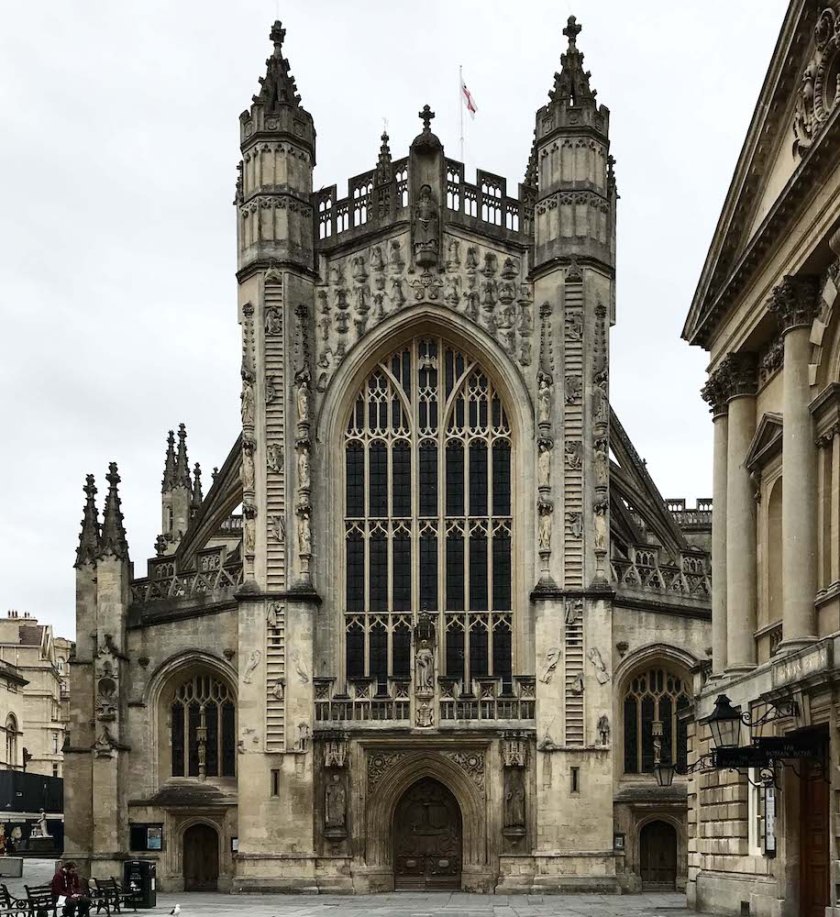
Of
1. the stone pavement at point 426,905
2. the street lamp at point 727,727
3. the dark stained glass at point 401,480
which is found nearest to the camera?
the street lamp at point 727,727

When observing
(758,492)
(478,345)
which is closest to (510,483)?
(478,345)

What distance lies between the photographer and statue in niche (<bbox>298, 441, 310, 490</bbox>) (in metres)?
44.8

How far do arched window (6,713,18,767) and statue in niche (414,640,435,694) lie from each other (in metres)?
51.3

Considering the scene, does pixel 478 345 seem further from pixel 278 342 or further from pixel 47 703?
pixel 47 703

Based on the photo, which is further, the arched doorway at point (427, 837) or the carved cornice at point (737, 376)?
the arched doorway at point (427, 837)

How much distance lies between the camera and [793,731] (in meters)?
24.1

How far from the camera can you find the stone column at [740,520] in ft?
97.7

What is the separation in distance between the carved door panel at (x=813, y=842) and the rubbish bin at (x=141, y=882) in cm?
1633

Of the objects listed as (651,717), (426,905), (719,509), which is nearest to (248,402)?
(651,717)

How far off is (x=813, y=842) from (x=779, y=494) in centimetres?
638

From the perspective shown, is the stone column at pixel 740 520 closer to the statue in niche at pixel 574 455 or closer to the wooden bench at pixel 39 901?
the wooden bench at pixel 39 901

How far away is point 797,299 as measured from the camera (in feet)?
85.5

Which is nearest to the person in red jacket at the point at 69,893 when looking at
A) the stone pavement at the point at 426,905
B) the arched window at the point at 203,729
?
the stone pavement at the point at 426,905

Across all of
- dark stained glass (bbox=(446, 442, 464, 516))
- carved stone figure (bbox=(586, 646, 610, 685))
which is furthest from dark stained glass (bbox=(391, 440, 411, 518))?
carved stone figure (bbox=(586, 646, 610, 685))
